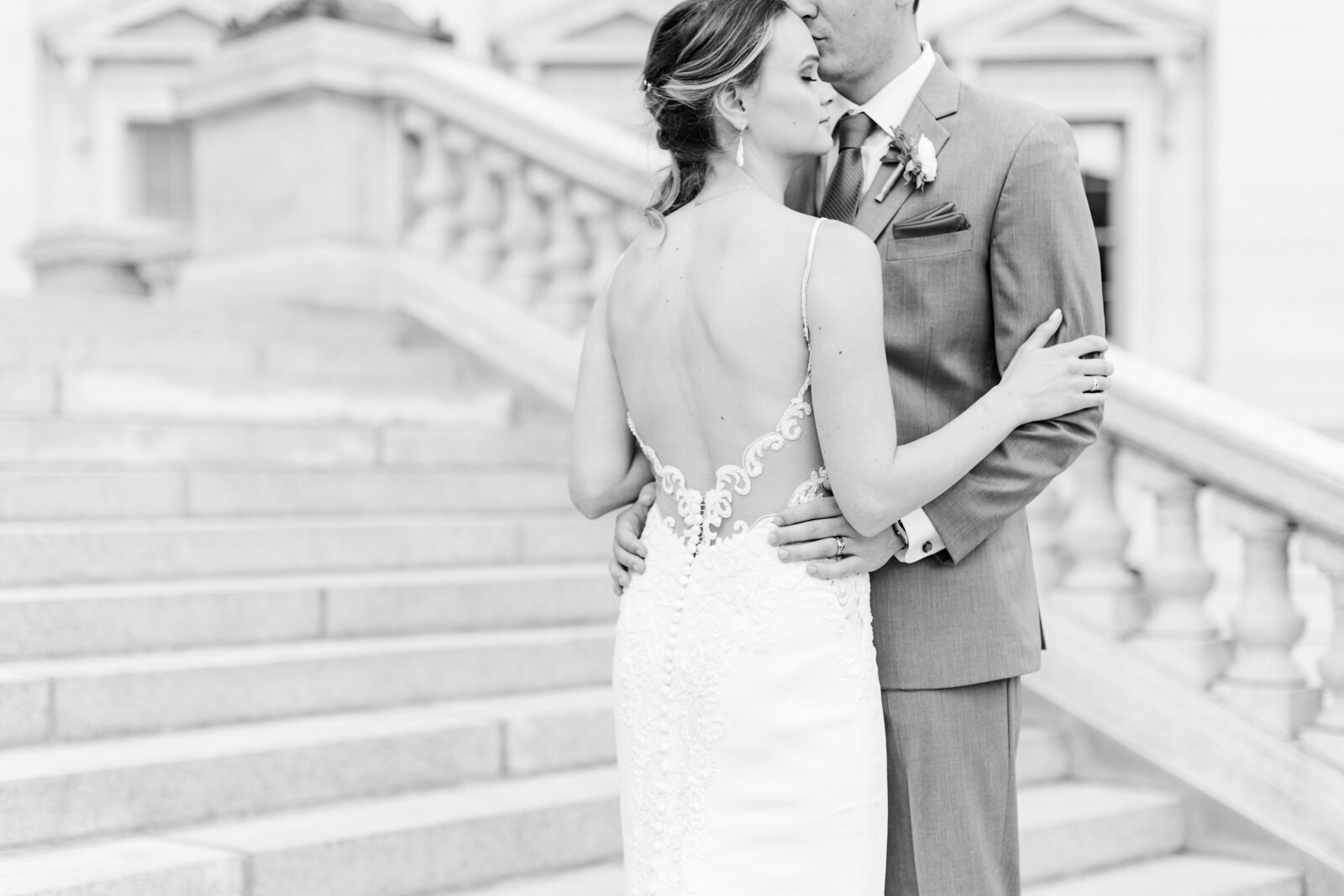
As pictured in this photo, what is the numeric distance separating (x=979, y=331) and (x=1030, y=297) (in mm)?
105

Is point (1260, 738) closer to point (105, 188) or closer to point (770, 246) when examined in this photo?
point (770, 246)

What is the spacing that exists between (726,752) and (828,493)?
42 cm

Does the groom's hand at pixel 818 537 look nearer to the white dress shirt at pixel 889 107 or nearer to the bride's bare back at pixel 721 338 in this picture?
the bride's bare back at pixel 721 338

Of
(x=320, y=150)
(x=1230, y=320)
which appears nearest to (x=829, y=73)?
(x=320, y=150)

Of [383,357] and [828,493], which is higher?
[383,357]

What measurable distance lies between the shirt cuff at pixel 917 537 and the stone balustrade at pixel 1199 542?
79.5 inches

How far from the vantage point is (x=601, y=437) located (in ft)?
8.53

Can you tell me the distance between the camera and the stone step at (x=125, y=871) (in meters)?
3.01

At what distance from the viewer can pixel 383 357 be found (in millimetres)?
6078

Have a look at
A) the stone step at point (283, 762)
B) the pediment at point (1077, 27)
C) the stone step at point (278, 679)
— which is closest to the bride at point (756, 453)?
the stone step at point (283, 762)

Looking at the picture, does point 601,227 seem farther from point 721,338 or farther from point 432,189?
point 721,338

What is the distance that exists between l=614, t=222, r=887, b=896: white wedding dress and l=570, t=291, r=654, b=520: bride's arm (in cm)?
18

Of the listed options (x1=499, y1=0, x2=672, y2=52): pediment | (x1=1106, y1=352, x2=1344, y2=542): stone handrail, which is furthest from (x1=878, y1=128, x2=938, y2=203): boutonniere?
(x1=499, y1=0, x2=672, y2=52): pediment

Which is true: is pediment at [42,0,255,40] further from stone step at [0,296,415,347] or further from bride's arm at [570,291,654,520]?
bride's arm at [570,291,654,520]
